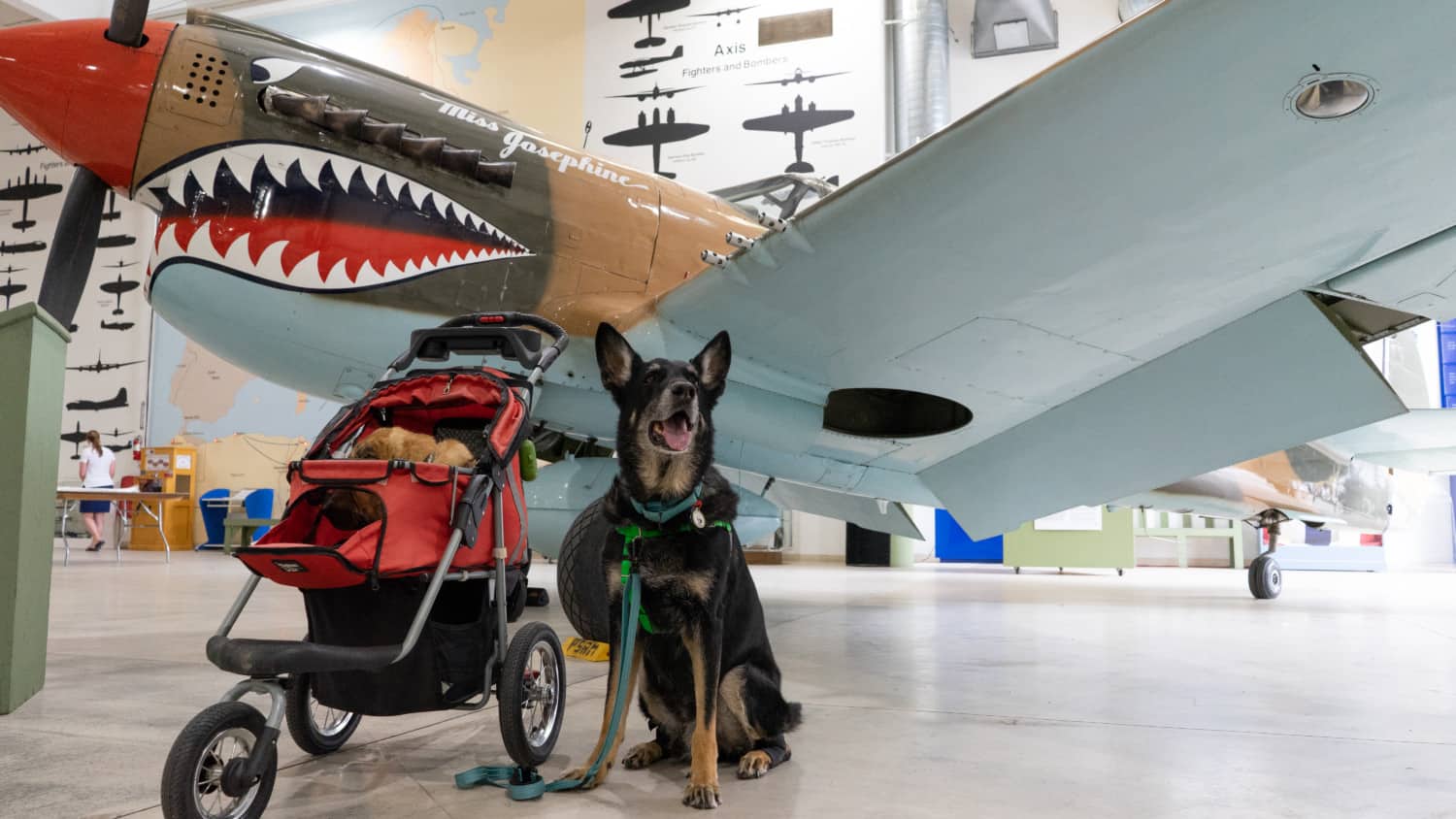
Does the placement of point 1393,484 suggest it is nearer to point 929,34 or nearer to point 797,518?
point 797,518

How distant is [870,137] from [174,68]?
8.31 m

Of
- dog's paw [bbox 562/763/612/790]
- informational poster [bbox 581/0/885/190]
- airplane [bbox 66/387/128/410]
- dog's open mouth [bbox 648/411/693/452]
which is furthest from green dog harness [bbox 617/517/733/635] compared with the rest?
airplane [bbox 66/387/128/410]

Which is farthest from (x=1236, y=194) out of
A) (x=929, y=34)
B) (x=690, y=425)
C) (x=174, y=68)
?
(x=929, y=34)

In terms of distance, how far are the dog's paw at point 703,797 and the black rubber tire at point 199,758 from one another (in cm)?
78

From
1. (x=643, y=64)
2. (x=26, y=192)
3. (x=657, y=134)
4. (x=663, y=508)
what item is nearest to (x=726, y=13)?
(x=643, y=64)

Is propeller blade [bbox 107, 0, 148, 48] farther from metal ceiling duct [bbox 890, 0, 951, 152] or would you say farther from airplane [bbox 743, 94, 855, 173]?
metal ceiling duct [bbox 890, 0, 951, 152]

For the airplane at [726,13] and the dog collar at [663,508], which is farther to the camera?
the airplane at [726,13]

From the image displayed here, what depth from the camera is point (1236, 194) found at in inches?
93.4

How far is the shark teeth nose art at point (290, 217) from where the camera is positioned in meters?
3.43

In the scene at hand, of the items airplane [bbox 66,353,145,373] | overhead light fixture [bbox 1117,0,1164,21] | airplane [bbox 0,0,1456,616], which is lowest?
airplane [bbox 0,0,1456,616]

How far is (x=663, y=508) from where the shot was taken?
6.05 ft

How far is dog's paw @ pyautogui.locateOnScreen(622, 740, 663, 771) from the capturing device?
1.98 meters

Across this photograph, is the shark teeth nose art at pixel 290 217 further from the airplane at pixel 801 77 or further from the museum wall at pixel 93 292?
the museum wall at pixel 93 292

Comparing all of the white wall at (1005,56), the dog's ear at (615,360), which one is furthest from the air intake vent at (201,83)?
the white wall at (1005,56)
